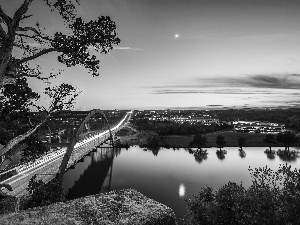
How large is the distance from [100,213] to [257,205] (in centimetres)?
1792

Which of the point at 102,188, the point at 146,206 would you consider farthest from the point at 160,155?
the point at 146,206

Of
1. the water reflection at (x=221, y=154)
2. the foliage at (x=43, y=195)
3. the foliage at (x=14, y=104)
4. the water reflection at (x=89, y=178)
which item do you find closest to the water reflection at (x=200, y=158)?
the water reflection at (x=221, y=154)

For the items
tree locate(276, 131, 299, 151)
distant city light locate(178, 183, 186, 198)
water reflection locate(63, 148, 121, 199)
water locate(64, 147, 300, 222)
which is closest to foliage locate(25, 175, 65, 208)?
water locate(64, 147, 300, 222)

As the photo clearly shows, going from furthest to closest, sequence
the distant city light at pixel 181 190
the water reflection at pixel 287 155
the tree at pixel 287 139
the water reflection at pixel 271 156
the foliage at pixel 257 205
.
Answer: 1. the tree at pixel 287 139
2. the water reflection at pixel 271 156
3. the water reflection at pixel 287 155
4. the distant city light at pixel 181 190
5. the foliage at pixel 257 205

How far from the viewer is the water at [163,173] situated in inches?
1802

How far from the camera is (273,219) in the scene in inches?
606

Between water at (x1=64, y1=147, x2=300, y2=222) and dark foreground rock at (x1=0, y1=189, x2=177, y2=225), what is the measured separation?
32.8m

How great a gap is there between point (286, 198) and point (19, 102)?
16.3 m

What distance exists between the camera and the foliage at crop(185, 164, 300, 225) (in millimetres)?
15008

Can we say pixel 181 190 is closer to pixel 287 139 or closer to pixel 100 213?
pixel 100 213

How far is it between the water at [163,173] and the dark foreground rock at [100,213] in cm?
3278

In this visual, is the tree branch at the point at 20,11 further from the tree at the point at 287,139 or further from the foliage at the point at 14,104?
the tree at the point at 287,139

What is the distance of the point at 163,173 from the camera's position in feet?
199

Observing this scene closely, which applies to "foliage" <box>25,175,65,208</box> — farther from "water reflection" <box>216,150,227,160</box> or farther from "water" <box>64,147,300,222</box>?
"water reflection" <box>216,150,227,160</box>
